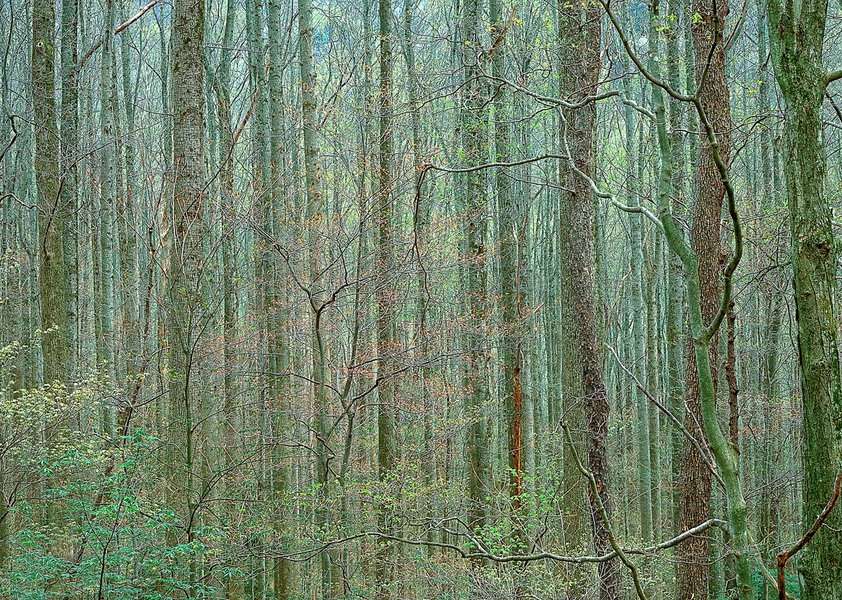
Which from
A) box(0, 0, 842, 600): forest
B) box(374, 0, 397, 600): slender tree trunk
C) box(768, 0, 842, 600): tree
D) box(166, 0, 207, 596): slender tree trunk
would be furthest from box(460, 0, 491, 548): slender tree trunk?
box(768, 0, 842, 600): tree

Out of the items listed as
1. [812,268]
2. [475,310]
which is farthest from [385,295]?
[812,268]

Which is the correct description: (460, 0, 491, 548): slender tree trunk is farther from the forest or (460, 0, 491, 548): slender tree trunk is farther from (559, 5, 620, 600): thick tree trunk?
(559, 5, 620, 600): thick tree trunk

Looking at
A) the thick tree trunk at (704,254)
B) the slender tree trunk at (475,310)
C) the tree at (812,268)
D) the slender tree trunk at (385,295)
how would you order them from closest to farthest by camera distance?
the tree at (812,268), the thick tree trunk at (704,254), the slender tree trunk at (385,295), the slender tree trunk at (475,310)

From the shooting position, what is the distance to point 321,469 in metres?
9.18

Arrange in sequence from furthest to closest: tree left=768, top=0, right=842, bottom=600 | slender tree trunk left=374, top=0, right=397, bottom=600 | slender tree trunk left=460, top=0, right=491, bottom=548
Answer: slender tree trunk left=460, top=0, right=491, bottom=548 < slender tree trunk left=374, top=0, right=397, bottom=600 < tree left=768, top=0, right=842, bottom=600

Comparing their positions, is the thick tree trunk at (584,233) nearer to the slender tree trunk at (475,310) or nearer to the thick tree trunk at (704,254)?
the thick tree trunk at (704,254)

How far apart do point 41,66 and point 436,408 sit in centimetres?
783

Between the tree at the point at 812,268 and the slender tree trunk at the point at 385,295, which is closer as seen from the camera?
the tree at the point at 812,268

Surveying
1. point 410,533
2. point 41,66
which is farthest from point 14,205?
point 410,533

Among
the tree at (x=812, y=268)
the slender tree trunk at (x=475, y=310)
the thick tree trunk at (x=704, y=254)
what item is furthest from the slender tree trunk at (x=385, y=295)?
the tree at (x=812, y=268)

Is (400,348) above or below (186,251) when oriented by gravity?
below

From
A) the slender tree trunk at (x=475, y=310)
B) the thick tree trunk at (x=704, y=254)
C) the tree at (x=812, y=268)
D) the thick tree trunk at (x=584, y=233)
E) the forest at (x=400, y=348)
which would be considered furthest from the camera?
the slender tree trunk at (x=475, y=310)

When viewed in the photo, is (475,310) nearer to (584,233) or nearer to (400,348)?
(400,348)

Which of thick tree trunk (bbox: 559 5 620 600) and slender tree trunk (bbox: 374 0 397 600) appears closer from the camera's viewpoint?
thick tree trunk (bbox: 559 5 620 600)
